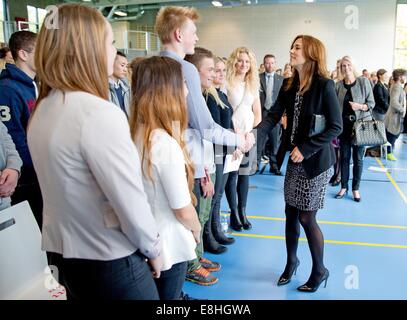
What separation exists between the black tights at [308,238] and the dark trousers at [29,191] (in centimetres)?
174

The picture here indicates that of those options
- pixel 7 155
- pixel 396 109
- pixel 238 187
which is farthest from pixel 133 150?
pixel 396 109

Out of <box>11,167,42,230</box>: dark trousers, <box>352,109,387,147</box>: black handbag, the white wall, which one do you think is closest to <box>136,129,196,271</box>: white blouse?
<box>11,167,42,230</box>: dark trousers

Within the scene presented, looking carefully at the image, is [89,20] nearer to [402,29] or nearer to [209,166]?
[209,166]

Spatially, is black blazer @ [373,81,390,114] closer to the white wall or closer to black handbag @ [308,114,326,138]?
black handbag @ [308,114,326,138]

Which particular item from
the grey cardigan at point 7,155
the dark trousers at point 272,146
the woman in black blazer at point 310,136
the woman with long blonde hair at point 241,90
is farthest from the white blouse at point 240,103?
the dark trousers at point 272,146

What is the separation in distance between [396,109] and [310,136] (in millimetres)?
5593

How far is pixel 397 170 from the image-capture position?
6.19 meters

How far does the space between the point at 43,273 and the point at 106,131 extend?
1318mm

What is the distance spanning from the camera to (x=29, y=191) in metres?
2.41

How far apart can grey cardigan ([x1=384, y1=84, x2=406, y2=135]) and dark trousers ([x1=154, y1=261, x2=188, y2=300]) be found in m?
6.78

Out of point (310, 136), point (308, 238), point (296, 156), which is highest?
point (310, 136)

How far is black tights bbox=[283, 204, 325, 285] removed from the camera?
8.09 feet

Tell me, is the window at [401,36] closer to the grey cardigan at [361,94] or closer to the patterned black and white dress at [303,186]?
the grey cardigan at [361,94]

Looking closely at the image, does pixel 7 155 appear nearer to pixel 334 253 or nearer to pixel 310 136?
pixel 310 136
